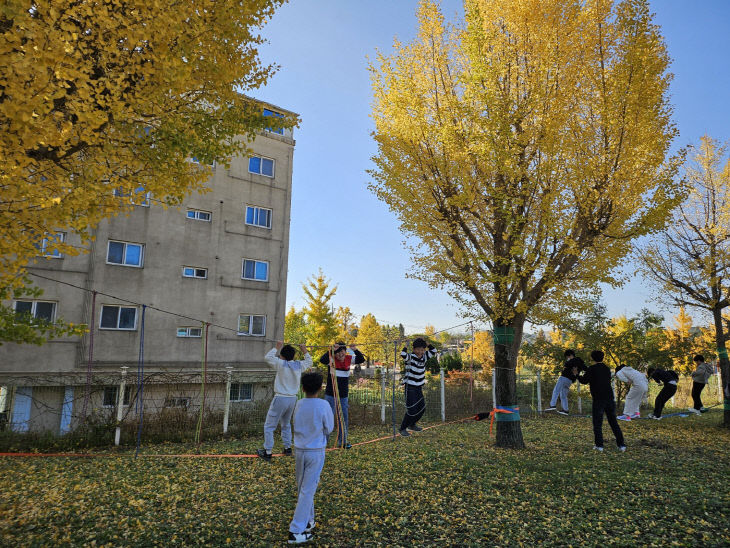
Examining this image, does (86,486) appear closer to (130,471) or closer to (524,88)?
(130,471)

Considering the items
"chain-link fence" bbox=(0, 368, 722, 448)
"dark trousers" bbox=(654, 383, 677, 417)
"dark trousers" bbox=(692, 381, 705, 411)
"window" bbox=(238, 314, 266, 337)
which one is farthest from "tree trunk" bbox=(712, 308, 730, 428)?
"window" bbox=(238, 314, 266, 337)

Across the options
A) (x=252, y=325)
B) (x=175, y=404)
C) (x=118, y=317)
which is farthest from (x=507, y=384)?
(x=118, y=317)

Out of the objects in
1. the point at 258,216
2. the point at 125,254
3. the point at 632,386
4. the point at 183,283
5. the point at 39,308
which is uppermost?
the point at 258,216

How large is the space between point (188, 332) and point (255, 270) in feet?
12.8

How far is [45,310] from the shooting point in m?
14.6

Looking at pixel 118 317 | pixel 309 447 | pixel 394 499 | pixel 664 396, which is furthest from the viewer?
pixel 118 317

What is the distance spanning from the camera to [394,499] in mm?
5945

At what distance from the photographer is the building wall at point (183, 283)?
48.5ft

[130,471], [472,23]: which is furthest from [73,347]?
[472,23]

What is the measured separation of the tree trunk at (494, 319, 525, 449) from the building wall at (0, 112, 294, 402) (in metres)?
9.25

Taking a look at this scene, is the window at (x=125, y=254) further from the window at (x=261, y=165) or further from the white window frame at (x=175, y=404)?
the window at (x=261, y=165)

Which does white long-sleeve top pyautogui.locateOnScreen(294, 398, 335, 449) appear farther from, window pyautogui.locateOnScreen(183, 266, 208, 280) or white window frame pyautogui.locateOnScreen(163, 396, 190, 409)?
window pyautogui.locateOnScreen(183, 266, 208, 280)

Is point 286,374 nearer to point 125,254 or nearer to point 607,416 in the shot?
point 607,416

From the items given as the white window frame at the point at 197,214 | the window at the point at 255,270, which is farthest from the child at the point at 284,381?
the white window frame at the point at 197,214
